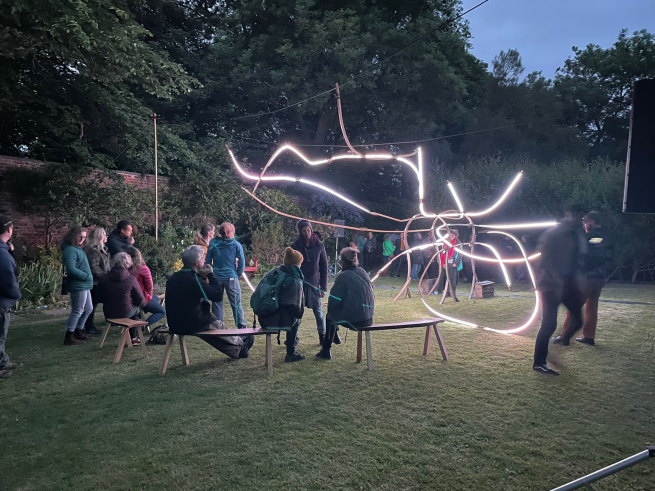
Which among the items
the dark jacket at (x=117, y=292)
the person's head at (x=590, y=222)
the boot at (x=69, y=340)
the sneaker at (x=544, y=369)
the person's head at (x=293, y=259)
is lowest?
the boot at (x=69, y=340)

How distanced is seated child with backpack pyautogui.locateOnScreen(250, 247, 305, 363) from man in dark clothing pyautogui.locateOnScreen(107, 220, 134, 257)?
101 inches

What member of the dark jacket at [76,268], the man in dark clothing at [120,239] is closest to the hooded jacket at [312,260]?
the man in dark clothing at [120,239]

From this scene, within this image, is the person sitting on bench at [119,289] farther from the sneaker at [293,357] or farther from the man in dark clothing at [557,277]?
the man in dark clothing at [557,277]

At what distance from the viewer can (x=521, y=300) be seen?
33.0 feet

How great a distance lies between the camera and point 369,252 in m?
17.4

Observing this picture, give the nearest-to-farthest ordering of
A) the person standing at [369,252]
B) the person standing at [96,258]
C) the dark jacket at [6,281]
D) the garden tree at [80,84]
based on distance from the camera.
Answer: the dark jacket at [6,281]
the person standing at [96,258]
the garden tree at [80,84]
the person standing at [369,252]

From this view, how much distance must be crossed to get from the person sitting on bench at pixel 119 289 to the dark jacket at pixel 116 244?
65 centimetres

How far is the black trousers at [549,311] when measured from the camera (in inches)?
184

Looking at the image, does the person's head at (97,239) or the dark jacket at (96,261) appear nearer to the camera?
the dark jacket at (96,261)

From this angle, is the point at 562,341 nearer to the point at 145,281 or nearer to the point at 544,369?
the point at 544,369

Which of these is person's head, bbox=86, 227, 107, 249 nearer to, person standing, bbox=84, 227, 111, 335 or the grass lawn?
person standing, bbox=84, 227, 111, 335

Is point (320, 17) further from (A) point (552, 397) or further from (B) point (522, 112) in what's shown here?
(A) point (552, 397)

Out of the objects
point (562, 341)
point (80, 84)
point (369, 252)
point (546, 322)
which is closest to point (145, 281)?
point (546, 322)

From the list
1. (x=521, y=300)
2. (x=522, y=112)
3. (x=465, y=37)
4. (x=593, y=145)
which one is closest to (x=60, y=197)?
(x=521, y=300)
